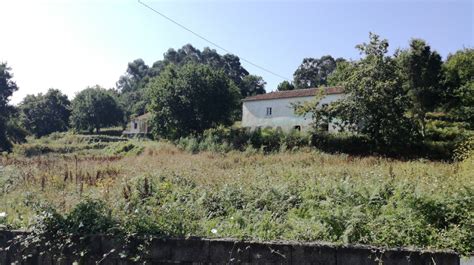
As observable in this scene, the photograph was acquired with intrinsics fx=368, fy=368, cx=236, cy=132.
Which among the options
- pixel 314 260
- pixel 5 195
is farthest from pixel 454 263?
pixel 5 195

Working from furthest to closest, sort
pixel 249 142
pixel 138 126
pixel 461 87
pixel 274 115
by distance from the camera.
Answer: pixel 138 126 < pixel 274 115 < pixel 461 87 < pixel 249 142

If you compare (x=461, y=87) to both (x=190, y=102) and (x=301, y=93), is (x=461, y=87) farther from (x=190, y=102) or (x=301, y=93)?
(x=190, y=102)

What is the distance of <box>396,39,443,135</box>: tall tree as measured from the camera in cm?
3195

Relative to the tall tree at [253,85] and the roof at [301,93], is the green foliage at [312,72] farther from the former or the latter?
the roof at [301,93]

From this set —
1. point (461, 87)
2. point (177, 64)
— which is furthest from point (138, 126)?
point (461, 87)

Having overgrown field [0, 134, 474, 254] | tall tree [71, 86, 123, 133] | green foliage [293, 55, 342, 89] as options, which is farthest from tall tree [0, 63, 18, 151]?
green foliage [293, 55, 342, 89]

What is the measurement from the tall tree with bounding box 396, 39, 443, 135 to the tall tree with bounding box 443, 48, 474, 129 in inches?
38.8

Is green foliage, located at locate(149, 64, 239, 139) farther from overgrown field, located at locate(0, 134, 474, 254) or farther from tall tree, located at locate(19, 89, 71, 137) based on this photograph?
tall tree, located at locate(19, 89, 71, 137)

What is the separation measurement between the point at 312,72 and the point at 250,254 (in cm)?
7206

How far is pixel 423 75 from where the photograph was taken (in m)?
32.4

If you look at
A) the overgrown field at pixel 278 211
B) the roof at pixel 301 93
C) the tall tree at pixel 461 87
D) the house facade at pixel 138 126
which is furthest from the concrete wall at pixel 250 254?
the house facade at pixel 138 126

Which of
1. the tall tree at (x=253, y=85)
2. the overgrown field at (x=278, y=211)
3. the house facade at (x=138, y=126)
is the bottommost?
the overgrown field at (x=278, y=211)

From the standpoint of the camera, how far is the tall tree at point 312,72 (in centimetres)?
7188

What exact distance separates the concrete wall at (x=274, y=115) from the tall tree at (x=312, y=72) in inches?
1351
